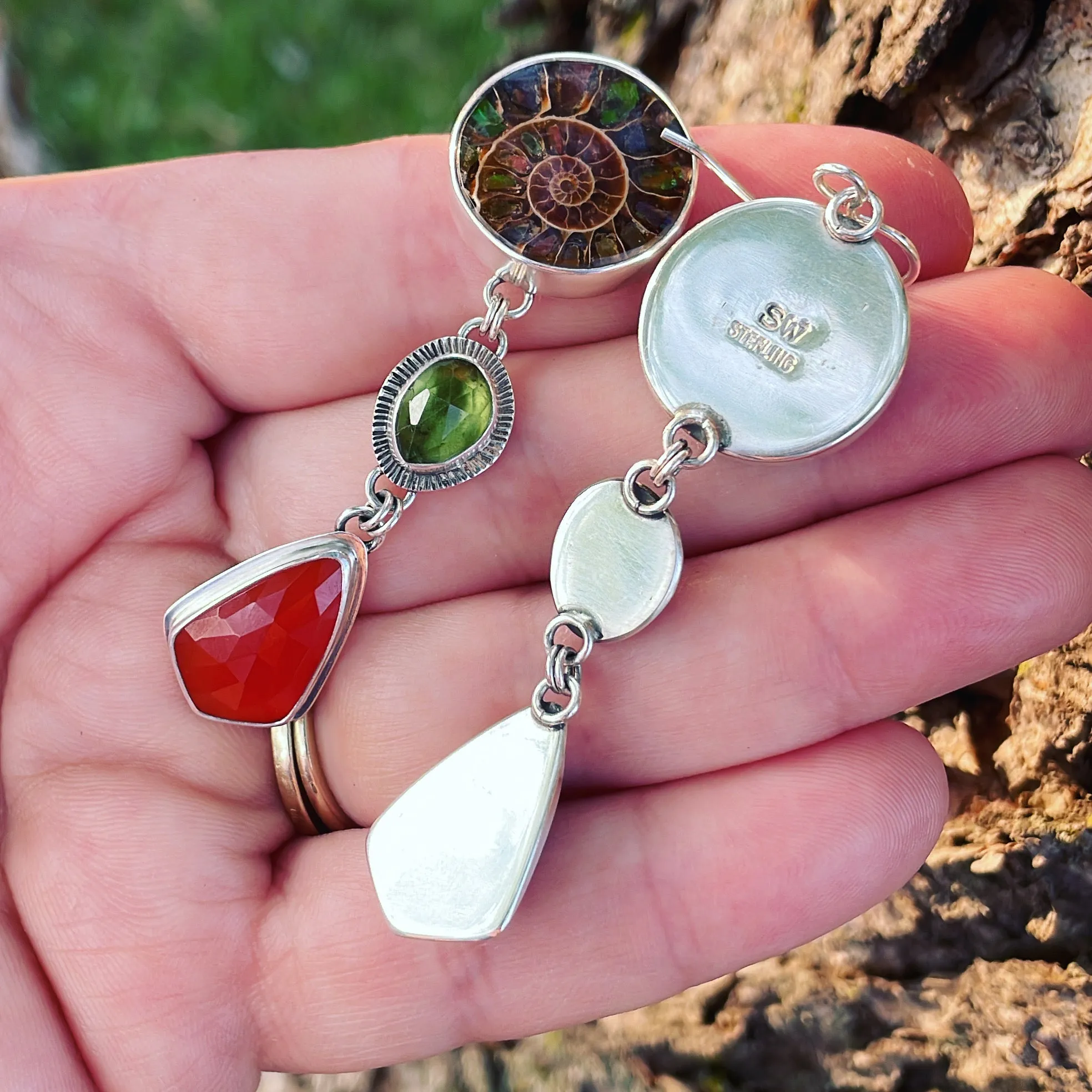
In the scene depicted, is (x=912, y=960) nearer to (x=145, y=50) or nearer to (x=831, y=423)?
(x=831, y=423)

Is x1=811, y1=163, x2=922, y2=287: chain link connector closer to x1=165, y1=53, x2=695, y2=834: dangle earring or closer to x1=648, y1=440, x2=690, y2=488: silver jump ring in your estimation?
x1=165, y1=53, x2=695, y2=834: dangle earring

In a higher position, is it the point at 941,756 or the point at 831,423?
the point at 831,423

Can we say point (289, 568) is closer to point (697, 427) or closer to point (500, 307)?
point (500, 307)

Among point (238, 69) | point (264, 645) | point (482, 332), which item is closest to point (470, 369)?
point (482, 332)

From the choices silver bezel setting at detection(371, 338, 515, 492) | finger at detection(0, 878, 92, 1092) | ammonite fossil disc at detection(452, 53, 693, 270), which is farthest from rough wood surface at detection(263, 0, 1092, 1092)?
silver bezel setting at detection(371, 338, 515, 492)

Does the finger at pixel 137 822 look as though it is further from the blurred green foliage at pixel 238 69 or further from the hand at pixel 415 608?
the blurred green foliage at pixel 238 69

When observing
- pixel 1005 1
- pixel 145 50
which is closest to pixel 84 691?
pixel 1005 1
